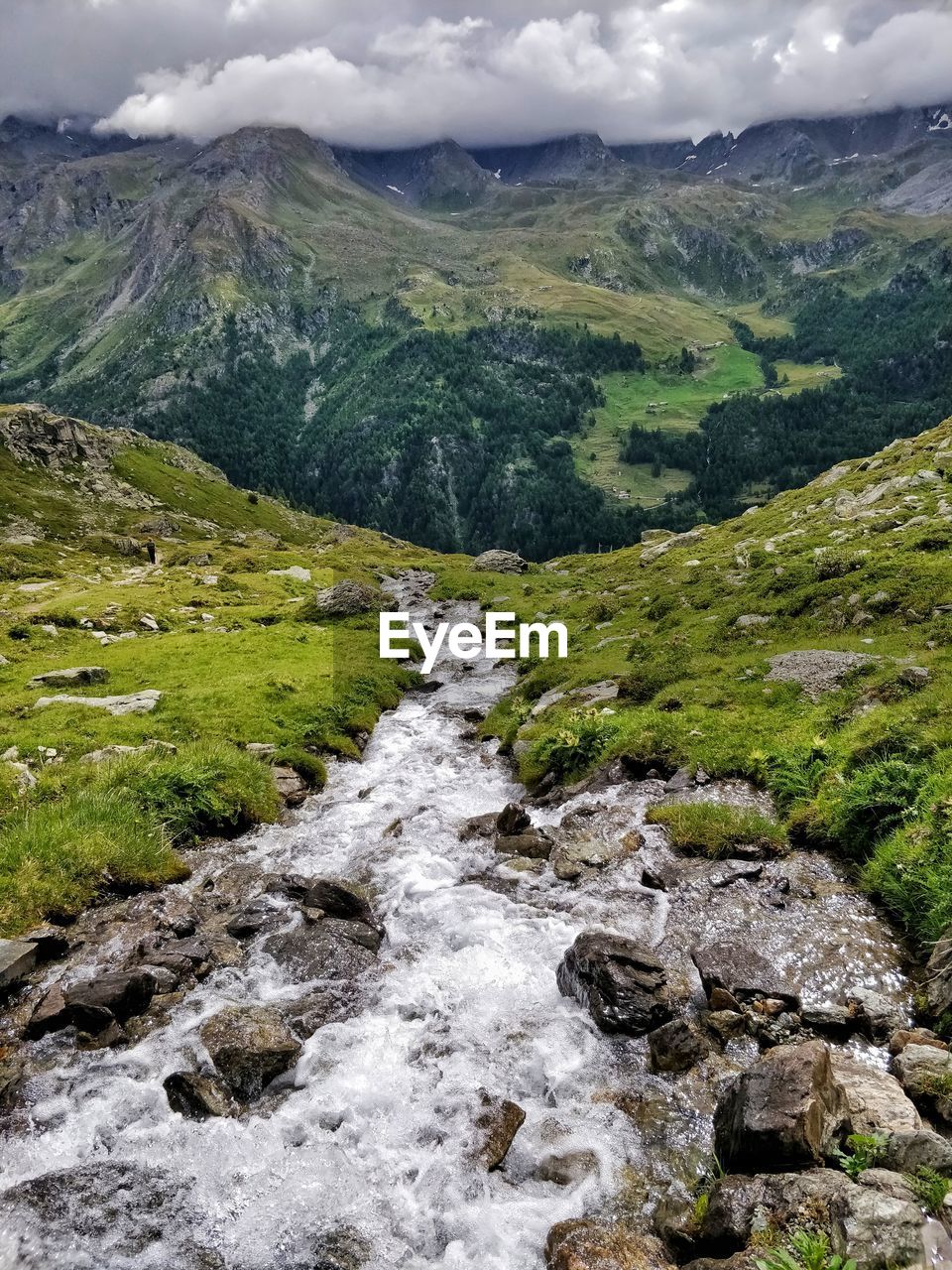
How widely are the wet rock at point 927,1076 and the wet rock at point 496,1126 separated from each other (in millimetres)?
5619

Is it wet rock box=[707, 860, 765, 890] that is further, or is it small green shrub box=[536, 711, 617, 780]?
small green shrub box=[536, 711, 617, 780]

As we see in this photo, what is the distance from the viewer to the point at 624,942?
13781mm

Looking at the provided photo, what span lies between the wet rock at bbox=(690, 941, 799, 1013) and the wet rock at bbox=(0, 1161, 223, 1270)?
8948 millimetres

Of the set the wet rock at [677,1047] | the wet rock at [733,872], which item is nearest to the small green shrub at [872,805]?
the wet rock at [733,872]

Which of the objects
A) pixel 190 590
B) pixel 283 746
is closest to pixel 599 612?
pixel 283 746

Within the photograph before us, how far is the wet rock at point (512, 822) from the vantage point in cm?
2044

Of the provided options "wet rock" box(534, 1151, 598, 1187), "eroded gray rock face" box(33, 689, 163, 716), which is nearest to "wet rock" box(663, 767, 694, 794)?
"wet rock" box(534, 1151, 598, 1187)

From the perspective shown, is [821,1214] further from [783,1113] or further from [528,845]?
[528,845]

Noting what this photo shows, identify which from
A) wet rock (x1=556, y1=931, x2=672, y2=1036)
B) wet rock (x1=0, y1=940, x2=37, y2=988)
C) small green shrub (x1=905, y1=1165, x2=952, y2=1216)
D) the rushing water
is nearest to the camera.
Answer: small green shrub (x1=905, y1=1165, x2=952, y2=1216)

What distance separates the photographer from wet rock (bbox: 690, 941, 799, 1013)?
482 inches

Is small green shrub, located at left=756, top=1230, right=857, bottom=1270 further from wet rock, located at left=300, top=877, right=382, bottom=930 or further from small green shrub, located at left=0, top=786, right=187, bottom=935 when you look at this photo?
small green shrub, located at left=0, top=786, right=187, bottom=935

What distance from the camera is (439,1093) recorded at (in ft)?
37.0

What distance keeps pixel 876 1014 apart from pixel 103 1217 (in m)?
12.1

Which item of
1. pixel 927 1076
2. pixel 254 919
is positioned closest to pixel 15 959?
pixel 254 919
